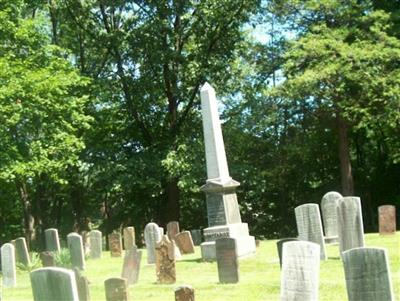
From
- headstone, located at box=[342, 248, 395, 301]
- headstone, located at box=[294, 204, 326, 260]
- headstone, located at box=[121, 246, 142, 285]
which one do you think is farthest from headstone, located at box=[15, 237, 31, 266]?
headstone, located at box=[342, 248, 395, 301]

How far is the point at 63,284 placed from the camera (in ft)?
20.6

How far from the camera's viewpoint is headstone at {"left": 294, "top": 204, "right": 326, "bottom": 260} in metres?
12.9

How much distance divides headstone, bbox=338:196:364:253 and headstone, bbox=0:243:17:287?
758 cm

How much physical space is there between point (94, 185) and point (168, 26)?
27.8 feet

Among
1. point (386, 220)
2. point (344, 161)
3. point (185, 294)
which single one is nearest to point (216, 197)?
point (386, 220)

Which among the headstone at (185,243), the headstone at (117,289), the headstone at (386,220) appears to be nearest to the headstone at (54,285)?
the headstone at (117,289)

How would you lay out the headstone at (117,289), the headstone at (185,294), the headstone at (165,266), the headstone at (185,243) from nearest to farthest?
the headstone at (185,294), the headstone at (117,289), the headstone at (165,266), the headstone at (185,243)

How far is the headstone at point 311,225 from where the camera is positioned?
12.9 m

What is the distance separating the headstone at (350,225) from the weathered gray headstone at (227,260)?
7.01 ft

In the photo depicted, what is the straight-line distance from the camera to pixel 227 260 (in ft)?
37.8

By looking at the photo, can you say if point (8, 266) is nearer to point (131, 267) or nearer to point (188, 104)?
point (131, 267)

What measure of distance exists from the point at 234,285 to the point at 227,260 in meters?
0.50

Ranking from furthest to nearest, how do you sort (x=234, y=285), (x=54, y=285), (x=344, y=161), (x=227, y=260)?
(x=344, y=161) → (x=227, y=260) → (x=234, y=285) → (x=54, y=285)

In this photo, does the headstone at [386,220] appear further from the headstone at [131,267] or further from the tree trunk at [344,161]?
the headstone at [131,267]
